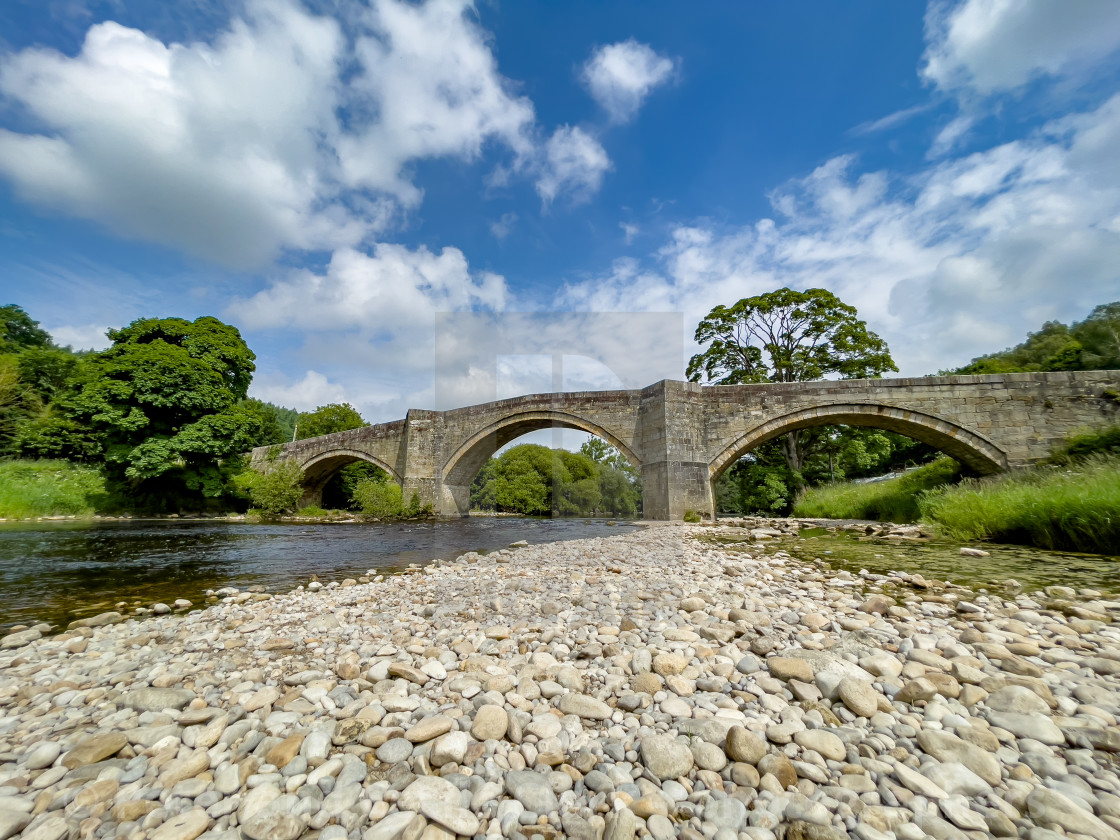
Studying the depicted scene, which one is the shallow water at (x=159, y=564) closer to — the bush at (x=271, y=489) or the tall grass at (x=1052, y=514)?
the tall grass at (x=1052, y=514)

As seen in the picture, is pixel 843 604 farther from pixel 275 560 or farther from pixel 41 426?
pixel 41 426

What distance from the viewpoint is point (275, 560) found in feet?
23.4

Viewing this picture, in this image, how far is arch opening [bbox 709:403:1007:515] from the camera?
12594 mm

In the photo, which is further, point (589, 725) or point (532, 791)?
point (589, 725)

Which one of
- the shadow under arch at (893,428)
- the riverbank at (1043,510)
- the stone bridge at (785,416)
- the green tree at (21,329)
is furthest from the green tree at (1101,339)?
the green tree at (21,329)

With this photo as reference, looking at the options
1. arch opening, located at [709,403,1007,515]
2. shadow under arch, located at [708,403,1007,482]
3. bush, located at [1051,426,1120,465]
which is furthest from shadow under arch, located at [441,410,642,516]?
bush, located at [1051,426,1120,465]

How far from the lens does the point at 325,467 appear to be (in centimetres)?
2602

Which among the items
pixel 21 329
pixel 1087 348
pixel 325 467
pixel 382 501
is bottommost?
pixel 382 501

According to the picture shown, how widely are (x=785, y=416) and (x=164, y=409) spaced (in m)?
22.8

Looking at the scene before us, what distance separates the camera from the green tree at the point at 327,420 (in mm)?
37031

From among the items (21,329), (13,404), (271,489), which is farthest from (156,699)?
(21,329)

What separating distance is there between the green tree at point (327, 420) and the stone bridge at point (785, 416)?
23107mm

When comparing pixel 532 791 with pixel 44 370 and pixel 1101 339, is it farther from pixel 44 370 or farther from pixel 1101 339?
pixel 44 370

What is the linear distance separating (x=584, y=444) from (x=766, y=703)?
137 ft
